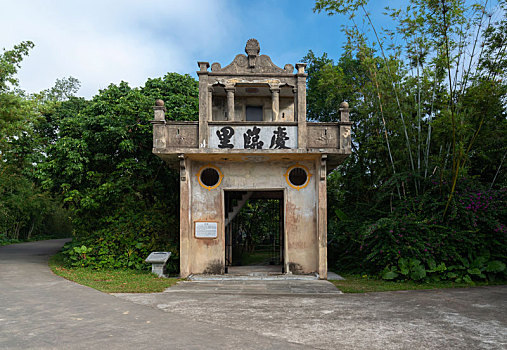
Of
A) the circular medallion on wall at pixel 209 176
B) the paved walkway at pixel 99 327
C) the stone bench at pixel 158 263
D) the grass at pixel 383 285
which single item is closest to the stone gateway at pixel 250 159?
the circular medallion on wall at pixel 209 176

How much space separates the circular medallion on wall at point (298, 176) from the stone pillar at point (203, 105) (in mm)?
2643

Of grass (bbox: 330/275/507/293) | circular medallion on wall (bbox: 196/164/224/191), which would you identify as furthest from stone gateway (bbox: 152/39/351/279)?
grass (bbox: 330/275/507/293)

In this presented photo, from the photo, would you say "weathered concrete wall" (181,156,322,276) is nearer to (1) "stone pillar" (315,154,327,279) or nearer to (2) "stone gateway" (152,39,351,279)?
(2) "stone gateway" (152,39,351,279)

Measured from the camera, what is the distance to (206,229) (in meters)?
10.3

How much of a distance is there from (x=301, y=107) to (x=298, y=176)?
204 centimetres

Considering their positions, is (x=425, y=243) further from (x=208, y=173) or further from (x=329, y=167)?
(x=208, y=173)

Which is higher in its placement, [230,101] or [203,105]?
[230,101]

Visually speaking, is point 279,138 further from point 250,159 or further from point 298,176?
point 298,176

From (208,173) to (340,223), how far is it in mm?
5042

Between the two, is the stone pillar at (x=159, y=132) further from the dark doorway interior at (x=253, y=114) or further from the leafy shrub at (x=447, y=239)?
the leafy shrub at (x=447, y=239)

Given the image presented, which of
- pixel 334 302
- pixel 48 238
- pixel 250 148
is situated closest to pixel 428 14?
pixel 250 148

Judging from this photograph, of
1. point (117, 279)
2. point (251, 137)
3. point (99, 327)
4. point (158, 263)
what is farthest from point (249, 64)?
point (99, 327)

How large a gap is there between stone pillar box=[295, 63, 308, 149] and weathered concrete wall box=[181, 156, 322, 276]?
Answer: 35.4 inches

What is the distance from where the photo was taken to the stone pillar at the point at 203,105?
32.5 ft
